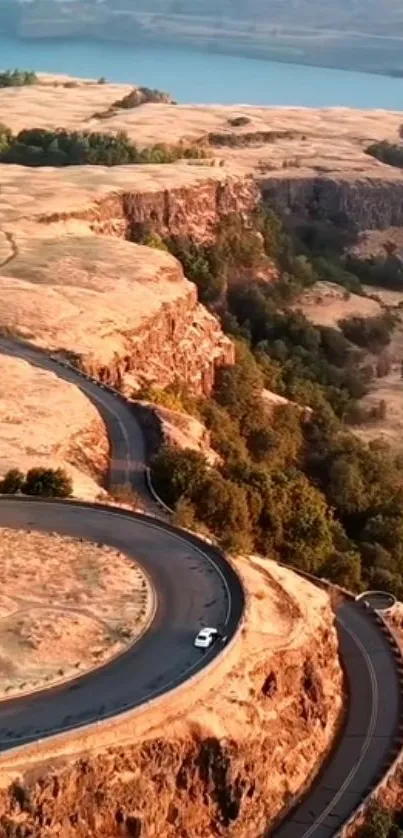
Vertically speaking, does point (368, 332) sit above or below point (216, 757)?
below

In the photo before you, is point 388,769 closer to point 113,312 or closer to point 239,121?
point 113,312

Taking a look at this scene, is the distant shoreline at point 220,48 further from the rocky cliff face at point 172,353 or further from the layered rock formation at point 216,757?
the layered rock formation at point 216,757

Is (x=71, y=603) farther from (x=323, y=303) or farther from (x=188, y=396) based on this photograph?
(x=323, y=303)

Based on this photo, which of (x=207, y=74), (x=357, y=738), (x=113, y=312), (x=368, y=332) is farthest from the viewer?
(x=207, y=74)

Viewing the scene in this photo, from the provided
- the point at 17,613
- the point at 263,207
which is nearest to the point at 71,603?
the point at 17,613

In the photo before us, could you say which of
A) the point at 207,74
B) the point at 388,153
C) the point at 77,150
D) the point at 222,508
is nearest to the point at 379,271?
the point at 388,153

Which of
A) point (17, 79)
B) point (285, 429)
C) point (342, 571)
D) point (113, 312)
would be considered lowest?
point (17, 79)
